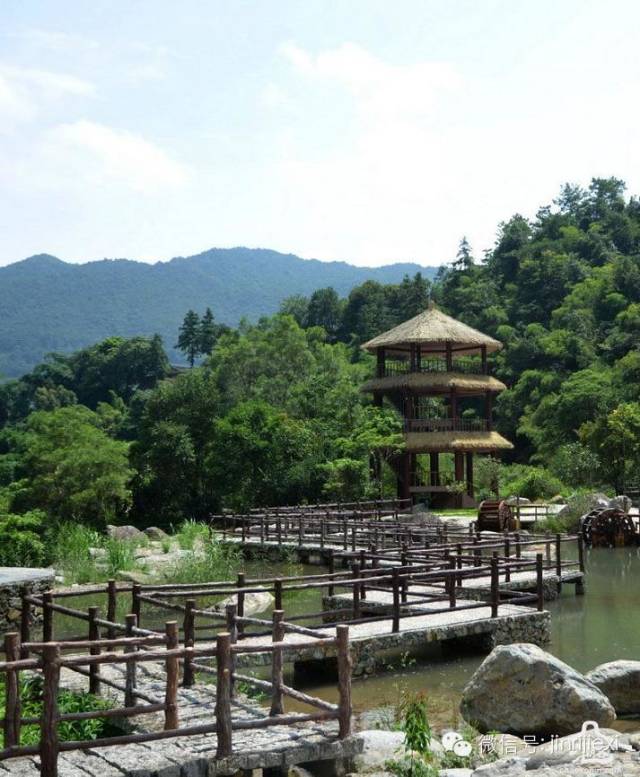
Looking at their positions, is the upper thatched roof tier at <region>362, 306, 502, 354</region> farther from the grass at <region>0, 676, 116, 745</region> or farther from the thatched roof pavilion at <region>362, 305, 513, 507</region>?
the grass at <region>0, 676, 116, 745</region>

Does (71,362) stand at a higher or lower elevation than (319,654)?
higher

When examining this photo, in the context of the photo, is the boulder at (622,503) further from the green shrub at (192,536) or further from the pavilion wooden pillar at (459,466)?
the green shrub at (192,536)

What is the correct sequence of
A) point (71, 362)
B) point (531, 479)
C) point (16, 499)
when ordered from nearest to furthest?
point (16, 499) → point (531, 479) → point (71, 362)

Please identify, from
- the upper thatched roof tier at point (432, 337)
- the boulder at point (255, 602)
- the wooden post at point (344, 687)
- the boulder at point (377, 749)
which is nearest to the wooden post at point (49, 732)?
the wooden post at point (344, 687)

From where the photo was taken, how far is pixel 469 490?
42.2 metres

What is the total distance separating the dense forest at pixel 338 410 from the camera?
3797 centimetres

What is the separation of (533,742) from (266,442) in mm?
29567

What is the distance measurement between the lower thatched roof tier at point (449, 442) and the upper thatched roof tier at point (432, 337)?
4.00 m

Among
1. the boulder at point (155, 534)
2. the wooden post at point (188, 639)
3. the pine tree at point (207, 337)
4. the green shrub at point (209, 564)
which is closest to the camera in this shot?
the wooden post at point (188, 639)

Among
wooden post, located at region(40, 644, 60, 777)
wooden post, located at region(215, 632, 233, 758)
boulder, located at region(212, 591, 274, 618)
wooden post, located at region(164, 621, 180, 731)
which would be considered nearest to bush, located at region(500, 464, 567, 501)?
boulder, located at region(212, 591, 274, 618)

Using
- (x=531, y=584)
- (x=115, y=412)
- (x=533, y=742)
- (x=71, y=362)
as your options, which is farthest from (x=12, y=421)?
(x=533, y=742)

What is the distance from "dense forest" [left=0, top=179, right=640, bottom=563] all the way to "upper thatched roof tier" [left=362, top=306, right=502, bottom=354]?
2.87 m

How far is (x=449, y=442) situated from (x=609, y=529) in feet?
35.1

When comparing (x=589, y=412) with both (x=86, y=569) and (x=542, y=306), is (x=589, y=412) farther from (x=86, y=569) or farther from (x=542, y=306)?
(x=86, y=569)
